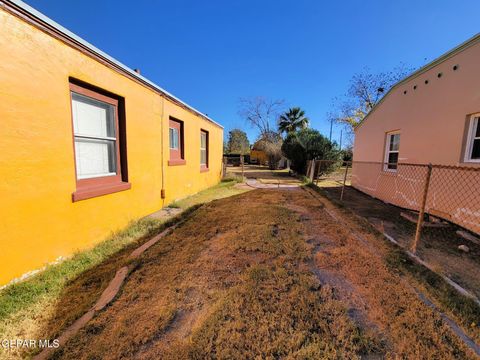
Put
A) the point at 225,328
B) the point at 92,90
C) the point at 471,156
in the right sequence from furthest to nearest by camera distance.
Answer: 1. the point at 471,156
2. the point at 92,90
3. the point at 225,328

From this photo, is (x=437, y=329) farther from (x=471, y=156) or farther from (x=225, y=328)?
(x=471, y=156)

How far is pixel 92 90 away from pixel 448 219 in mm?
7576

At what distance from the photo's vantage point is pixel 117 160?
4062 mm

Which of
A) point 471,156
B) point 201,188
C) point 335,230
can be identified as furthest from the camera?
point 201,188

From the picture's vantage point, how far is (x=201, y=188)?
8469 millimetres

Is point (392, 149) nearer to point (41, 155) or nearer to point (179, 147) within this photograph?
point (179, 147)

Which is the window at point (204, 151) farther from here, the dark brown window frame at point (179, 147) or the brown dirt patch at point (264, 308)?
the brown dirt patch at point (264, 308)

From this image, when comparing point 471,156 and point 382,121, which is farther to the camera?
point 382,121

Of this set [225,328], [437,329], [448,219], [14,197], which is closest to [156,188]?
[14,197]

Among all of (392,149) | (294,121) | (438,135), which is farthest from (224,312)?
(294,121)

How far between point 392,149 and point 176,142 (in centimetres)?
746

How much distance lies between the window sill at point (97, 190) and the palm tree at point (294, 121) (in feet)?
87.9

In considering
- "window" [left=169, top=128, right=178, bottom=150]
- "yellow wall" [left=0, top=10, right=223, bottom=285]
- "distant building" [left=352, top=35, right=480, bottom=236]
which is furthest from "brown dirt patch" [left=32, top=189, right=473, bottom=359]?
"window" [left=169, top=128, right=178, bottom=150]

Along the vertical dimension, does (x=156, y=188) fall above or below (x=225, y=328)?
above
